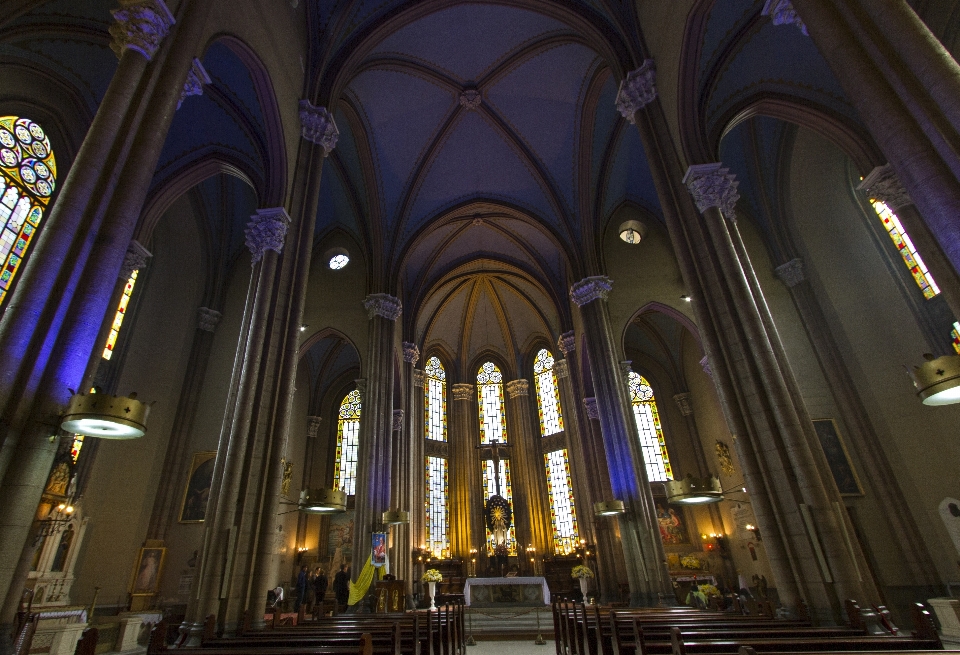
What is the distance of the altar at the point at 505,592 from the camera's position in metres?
15.2

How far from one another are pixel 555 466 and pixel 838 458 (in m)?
13.9

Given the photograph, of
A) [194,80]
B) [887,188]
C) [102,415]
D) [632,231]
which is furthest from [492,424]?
[102,415]

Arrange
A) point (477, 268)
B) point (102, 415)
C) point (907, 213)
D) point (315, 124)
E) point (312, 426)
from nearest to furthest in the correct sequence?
point (102, 415) < point (907, 213) < point (315, 124) < point (312, 426) < point (477, 268)

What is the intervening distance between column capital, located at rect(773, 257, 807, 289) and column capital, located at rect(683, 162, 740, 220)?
652 centimetres

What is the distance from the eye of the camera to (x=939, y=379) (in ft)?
15.6

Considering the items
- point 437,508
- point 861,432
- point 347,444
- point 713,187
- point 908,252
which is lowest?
point 861,432

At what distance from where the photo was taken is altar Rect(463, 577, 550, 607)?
597 inches

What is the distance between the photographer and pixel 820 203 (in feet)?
46.6

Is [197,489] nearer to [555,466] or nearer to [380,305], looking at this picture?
[380,305]

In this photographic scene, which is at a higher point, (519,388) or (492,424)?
(519,388)

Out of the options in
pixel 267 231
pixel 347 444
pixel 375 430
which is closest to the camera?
pixel 267 231

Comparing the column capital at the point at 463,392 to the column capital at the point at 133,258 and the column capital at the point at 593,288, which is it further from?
the column capital at the point at 133,258

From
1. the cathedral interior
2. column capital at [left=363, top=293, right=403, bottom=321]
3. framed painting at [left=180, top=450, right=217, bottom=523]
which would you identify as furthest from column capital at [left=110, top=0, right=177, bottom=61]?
column capital at [left=363, top=293, right=403, bottom=321]

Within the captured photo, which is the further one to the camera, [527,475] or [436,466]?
[436,466]
